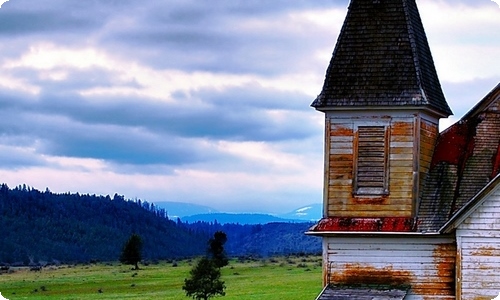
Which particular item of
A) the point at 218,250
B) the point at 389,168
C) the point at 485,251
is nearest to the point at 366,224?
the point at 389,168

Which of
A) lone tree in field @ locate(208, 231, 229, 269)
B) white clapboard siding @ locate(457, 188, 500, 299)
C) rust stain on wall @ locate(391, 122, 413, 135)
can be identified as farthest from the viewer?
lone tree in field @ locate(208, 231, 229, 269)

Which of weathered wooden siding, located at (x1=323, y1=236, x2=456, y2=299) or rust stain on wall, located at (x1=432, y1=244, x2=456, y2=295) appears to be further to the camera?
weathered wooden siding, located at (x1=323, y1=236, x2=456, y2=299)

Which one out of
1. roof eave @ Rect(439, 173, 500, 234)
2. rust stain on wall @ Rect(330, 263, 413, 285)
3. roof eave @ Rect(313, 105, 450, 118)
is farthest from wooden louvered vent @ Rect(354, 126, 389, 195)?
roof eave @ Rect(439, 173, 500, 234)

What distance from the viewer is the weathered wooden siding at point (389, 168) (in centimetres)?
2516

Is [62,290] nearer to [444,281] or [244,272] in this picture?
[244,272]

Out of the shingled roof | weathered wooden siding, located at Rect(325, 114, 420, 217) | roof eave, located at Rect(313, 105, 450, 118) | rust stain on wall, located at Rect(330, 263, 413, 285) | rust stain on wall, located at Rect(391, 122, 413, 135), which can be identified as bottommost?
rust stain on wall, located at Rect(330, 263, 413, 285)

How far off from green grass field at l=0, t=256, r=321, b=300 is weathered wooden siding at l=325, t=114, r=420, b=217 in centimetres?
3017

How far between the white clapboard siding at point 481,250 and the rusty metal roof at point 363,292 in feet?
4.84

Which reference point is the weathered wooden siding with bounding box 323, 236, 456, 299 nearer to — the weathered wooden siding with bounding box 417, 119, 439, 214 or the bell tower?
the bell tower

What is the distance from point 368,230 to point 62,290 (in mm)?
51519

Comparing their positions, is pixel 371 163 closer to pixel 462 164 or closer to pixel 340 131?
pixel 340 131

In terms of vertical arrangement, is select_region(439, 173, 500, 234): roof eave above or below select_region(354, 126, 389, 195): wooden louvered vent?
below

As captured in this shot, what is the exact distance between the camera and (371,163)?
995 inches

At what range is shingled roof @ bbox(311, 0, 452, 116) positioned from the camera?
25.3 meters
